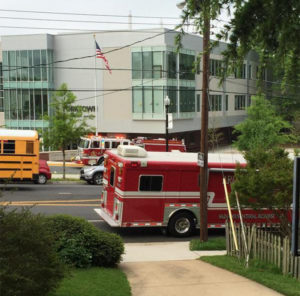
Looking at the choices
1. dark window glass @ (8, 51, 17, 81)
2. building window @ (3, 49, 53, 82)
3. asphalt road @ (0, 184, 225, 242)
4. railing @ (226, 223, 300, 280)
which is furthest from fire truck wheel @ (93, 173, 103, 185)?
dark window glass @ (8, 51, 17, 81)

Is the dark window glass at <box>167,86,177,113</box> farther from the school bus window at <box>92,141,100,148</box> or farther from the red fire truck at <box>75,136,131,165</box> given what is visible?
the school bus window at <box>92,141,100,148</box>

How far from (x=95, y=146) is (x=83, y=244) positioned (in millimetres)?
27003

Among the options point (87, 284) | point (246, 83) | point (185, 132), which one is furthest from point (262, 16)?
point (246, 83)

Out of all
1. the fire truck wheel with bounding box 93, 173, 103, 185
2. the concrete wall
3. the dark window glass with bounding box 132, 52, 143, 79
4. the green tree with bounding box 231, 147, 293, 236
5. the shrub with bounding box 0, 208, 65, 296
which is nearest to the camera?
the shrub with bounding box 0, 208, 65, 296

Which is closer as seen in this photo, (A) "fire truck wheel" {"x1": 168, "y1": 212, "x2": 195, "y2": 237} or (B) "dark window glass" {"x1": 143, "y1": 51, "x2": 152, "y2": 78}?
(A) "fire truck wheel" {"x1": 168, "y1": 212, "x2": 195, "y2": 237}

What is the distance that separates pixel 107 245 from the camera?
10328 mm

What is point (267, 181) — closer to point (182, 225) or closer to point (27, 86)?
point (182, 225)

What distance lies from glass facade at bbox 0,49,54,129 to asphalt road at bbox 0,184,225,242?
85.3ft

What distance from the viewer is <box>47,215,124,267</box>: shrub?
32.4 ft

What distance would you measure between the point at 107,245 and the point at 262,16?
19.6 feet

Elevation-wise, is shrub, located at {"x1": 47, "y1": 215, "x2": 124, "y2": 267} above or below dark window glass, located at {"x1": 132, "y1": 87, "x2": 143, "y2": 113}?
below

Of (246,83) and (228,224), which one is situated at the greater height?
(246,83)

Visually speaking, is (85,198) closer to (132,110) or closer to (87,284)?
(87,284)

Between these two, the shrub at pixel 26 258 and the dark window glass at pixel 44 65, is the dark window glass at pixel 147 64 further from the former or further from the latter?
the shrub at pixel 26 258
